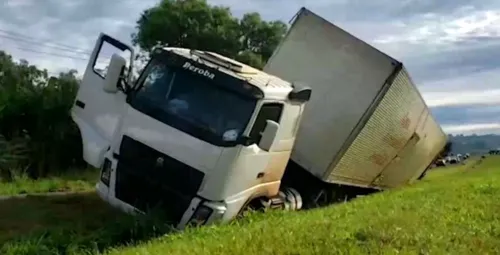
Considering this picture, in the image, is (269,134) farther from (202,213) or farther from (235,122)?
(202,213)

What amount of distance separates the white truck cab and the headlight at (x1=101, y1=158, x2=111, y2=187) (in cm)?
1

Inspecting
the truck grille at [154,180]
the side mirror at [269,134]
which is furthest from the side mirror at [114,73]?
the side mirror at [269,134]

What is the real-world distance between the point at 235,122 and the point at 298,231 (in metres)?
2.28

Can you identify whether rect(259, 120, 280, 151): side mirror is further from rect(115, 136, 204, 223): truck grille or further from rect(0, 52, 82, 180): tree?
rect(0, 52, 82, 180): tree

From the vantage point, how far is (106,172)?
1072 cm

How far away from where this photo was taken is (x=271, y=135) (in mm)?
10117

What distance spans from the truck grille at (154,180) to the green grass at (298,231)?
1.22ft

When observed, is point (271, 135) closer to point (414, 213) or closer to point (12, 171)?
point (414, 213)

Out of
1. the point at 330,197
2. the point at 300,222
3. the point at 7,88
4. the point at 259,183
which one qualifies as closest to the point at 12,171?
the point at 7,88

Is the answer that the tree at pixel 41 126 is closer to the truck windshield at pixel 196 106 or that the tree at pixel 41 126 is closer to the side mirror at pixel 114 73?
the side mirror at pixel 114 73

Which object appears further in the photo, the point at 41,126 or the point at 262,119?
the point at 41,126

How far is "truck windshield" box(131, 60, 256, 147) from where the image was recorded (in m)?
9.96

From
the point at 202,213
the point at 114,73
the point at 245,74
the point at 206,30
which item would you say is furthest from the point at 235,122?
the point at 206,30

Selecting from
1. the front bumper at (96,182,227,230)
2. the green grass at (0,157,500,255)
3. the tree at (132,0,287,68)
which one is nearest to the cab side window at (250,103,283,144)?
the front bumper at (96,182,227,230)
